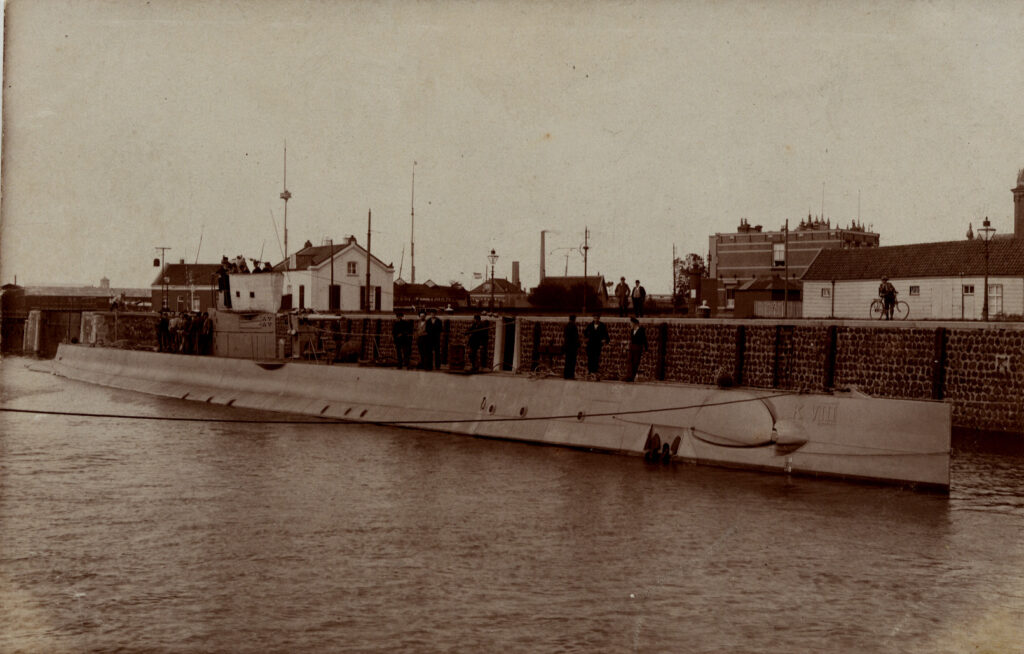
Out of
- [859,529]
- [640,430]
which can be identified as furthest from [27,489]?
[859,529]

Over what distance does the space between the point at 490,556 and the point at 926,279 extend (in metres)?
57.2

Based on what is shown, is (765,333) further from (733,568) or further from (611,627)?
(611,627)

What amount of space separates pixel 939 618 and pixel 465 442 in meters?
14.8

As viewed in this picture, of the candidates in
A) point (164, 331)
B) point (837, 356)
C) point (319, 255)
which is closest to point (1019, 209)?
point (837, 356)

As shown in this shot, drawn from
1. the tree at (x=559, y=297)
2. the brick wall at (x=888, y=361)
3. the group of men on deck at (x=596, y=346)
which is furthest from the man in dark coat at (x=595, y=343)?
the tree at (x=559, y=297)

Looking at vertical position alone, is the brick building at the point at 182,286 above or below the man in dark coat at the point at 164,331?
above

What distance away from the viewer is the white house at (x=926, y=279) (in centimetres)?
6081

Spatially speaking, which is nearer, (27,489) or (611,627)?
(611,627)

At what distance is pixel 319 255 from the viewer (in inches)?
3337

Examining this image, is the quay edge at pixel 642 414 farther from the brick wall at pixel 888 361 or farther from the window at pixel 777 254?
the window at pixel 777 254

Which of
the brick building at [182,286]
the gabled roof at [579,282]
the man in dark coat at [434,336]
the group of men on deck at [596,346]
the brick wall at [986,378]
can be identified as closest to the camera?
the group of men on deck at [596,346]

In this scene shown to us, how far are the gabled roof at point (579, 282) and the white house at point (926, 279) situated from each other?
2331 cm

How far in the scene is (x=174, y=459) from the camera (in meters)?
23.0

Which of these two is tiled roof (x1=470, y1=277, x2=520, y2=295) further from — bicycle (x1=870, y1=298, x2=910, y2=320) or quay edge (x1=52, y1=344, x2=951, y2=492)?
quay edge (x1=52, y1=344, x2=951, y2=492)
